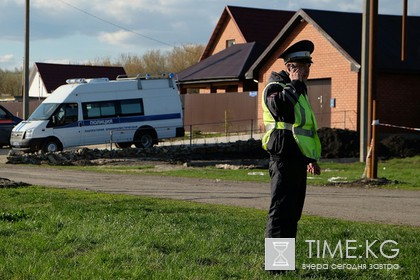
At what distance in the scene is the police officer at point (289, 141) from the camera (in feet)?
25.9

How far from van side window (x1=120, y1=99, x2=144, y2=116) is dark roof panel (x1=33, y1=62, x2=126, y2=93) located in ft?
118

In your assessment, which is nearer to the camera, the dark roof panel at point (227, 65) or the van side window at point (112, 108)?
the van side window at point (112, 108)

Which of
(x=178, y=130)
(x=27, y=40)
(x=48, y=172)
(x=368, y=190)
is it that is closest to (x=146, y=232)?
(x=368, y=190)

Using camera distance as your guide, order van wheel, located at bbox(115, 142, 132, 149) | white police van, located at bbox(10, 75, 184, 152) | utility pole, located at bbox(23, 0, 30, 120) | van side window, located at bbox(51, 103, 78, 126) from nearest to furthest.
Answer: white police van, located at bbox(10, 75, 184, 152) < van side window, located at bbox(51, 103, 78, 126) < van wheel, located at bbox(115, 142, 132, 149) < utility pole, located at bbox(23, 0, 30, 120)

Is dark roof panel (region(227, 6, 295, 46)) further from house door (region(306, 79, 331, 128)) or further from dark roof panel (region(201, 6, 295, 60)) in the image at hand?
house door (region(306, 79, 331, 128))

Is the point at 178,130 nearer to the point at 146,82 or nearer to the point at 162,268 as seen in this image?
the point at 146,82

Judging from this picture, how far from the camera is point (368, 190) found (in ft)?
60.6

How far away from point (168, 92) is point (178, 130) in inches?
63.7

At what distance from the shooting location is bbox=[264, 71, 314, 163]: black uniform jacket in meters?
A: 7.89

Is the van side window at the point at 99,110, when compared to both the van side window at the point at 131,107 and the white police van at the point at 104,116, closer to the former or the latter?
the white police van at the point at 104,116

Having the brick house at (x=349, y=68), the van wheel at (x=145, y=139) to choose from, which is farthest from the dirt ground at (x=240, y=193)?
the brick house at (x=349, y=68)

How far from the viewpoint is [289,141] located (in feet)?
25.9

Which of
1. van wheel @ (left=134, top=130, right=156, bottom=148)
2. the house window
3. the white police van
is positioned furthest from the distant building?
van wheel @ (left=134, top=130, right=156, bottom=148)

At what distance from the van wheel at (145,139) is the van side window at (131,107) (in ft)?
2.79
